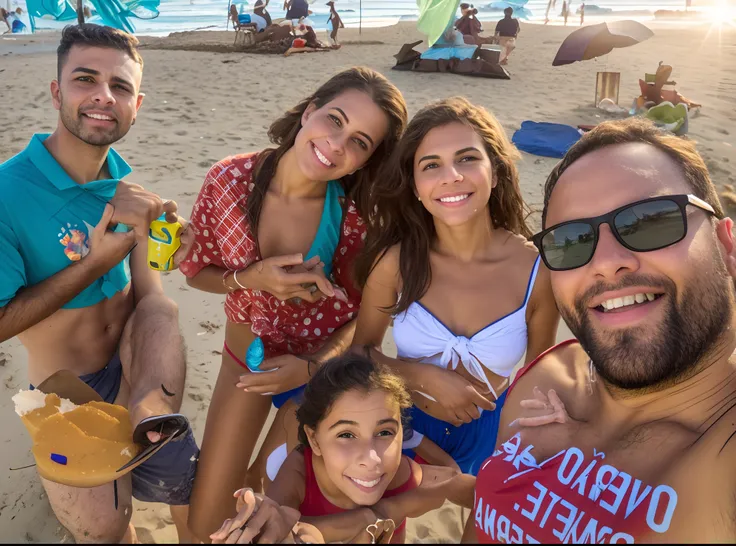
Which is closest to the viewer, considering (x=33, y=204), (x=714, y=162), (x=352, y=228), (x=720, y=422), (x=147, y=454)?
(x=720, y=422)

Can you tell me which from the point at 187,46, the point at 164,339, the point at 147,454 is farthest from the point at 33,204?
the point at 187,46

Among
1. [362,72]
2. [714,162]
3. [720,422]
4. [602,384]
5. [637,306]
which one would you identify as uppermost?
[362,72]

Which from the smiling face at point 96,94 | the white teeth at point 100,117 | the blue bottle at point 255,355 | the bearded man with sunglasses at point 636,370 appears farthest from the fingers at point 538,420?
the white teeth at point 100,117

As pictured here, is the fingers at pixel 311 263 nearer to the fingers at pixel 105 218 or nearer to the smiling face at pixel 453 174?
the smiling face at pixel 453 174

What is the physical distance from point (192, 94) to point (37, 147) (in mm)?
9498

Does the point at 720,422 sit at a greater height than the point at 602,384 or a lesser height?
greater

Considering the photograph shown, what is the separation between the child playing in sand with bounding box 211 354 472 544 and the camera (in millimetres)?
2213

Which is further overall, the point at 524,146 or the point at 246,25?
the point at 246,25

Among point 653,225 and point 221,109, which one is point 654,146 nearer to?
point 653,225

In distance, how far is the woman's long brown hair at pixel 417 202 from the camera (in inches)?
106

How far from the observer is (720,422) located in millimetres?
1579

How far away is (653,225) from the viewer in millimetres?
1704

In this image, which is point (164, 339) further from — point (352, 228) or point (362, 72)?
point (362, 72)

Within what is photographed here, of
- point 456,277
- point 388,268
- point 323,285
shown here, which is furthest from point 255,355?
point 456,277
